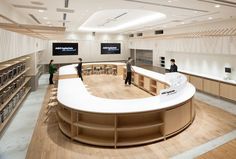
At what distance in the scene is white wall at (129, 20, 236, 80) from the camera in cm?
755

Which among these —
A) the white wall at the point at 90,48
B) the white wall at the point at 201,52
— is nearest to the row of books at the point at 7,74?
the white wall at the point at 201,52

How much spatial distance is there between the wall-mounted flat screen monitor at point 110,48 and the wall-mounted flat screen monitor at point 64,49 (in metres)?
2.32

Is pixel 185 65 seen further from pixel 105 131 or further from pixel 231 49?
pixel 105 131

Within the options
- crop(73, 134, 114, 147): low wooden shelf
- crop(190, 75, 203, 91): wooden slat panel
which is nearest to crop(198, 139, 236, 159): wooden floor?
crop(73, 134, 114, 147): low wooden shelf

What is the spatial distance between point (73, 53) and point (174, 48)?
8177mm

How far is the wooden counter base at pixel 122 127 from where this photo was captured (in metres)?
4.15

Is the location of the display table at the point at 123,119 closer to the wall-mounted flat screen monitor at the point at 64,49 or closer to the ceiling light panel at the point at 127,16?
the ceiling light panel at the point at 127,16

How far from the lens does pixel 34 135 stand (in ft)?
15.6

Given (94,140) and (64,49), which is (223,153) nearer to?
(94,140)

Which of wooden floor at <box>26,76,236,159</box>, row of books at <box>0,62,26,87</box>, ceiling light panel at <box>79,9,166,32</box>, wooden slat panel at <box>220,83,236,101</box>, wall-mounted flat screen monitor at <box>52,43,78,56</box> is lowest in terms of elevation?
wooden floor at <box>26,76,236,159</box>

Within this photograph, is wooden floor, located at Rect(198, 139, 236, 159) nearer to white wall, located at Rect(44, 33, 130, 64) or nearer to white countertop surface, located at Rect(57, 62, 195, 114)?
white countertop surface, located at Rect(57, 62, 195, 114)

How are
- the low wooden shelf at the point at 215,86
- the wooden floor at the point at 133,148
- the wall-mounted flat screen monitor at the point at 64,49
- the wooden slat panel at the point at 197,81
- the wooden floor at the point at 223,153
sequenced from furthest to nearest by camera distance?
the wall-mounted flat screen monitor at the point at 64,49
the wooden slat panel at the point at 197,81
the low wooden shelf at the point at 215,86
the wooden floor at the point at 133,148
the wooden floor at the point at 223,153

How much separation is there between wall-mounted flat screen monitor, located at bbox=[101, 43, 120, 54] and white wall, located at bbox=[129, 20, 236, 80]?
4771 millimetres

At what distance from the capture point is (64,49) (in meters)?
14.7
